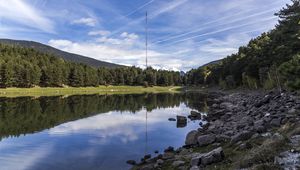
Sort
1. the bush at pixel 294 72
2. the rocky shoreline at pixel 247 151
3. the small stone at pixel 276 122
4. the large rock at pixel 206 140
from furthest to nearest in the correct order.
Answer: the bush at pixel 294 72
the large rock at pixel 206 140
the small stone at pixel 276 122
the rocky shoreline at pixel 247 151

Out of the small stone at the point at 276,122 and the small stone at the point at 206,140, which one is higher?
the small stone at the point at 276,122

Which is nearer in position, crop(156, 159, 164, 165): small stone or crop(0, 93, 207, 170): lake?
crop(156, 159, 164, 165): small stone

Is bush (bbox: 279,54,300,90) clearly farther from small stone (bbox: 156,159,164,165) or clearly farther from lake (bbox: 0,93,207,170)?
small stone (bbox: 156,159,164,165)

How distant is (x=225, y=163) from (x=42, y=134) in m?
22.9

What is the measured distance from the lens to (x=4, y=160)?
70.8 feet

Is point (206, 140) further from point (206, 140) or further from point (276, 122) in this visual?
point (276, 122)

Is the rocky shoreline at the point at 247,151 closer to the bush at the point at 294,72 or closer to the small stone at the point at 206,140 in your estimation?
the small stone at the point at 206,140

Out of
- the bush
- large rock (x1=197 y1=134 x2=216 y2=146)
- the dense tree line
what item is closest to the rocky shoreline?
large rock (x1=197 y1=134 x2=216 y2=146)

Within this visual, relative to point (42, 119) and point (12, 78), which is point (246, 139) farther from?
point (12, 78)

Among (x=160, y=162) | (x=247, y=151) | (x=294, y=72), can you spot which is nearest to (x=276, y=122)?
(x=294, y=72)

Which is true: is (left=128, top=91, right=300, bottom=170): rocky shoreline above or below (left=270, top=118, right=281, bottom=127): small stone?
below

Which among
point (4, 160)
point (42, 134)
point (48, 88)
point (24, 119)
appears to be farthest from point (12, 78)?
point (4, 160)

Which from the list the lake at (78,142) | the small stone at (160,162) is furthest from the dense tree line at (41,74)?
the small stone at (160,162)

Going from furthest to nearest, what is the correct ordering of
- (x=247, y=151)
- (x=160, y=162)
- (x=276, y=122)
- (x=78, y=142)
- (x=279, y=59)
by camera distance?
(x=279, y=59) → (x=78, y=142) → (x=276, y=122) → (x=160, y=162) → (x=247, y=151)
